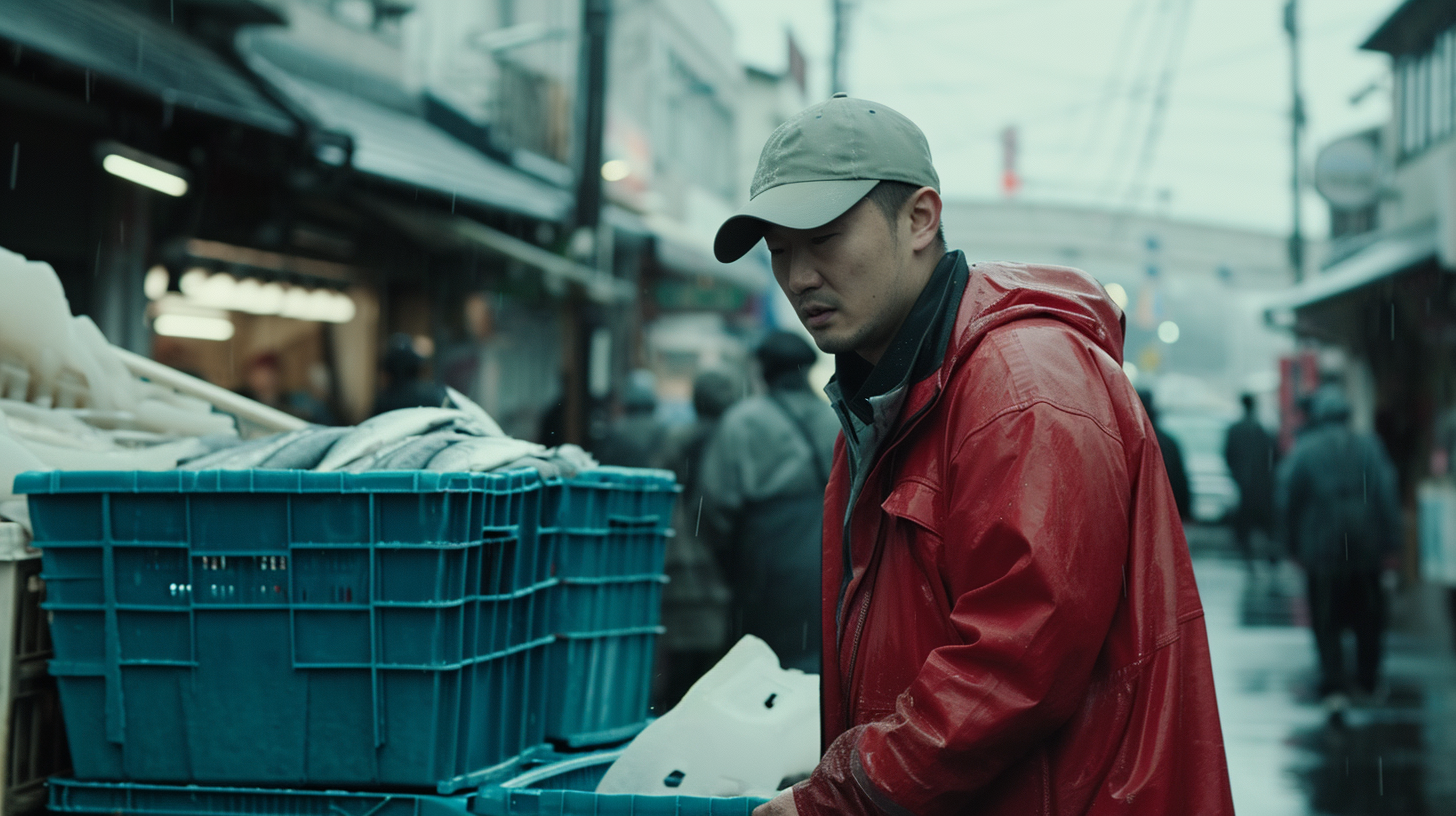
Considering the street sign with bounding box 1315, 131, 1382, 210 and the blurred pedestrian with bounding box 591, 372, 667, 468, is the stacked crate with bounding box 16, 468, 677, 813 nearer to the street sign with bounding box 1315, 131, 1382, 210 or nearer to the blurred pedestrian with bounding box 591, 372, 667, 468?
the blurred pedestrian with bounding box 591, 372, 667, 468

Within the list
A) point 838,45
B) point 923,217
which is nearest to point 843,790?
point 923,217

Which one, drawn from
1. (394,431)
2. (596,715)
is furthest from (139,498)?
(596,715)

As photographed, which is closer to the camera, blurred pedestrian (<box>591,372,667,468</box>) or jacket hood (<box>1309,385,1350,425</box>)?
blurred pedestrian (<box>591,372,667,468</box>)

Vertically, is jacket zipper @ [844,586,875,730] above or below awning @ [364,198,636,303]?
below

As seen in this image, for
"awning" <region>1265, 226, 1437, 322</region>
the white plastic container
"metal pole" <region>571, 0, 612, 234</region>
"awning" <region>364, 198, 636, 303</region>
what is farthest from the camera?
"awning" <region>1265, 226, 1437, 322</region>

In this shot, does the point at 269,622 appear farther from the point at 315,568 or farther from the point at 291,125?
the point at 291,125

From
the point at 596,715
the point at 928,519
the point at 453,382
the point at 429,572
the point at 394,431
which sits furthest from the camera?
the point at 453,382

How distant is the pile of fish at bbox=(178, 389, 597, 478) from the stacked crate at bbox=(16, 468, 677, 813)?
0.49 feet

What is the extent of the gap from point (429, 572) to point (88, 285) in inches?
326

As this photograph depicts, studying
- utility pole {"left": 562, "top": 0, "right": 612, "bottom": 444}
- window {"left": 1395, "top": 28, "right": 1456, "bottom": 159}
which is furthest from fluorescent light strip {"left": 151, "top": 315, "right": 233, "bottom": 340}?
window {"left": 1395, "top": 28, "right": 1456, "bottom": 159}

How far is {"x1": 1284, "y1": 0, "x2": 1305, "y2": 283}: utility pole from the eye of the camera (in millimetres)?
27281

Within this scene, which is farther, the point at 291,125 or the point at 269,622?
the point at 291,125

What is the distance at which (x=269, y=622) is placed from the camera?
2.63m

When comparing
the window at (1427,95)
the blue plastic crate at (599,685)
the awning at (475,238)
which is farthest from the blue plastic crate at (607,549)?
the window at (1427,95)
